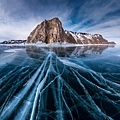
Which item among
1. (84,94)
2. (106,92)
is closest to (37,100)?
(84,94)

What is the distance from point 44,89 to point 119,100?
2552 millimetres

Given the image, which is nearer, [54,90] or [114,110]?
[114,110]

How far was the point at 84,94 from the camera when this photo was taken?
3.63 metres

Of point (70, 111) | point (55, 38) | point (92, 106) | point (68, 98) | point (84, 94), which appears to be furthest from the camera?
point (55, 38)

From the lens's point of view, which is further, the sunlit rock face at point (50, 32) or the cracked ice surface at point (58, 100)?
the sunlit rock face at point (50, 32)

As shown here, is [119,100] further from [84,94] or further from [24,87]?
[24,87]

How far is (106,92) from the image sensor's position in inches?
152

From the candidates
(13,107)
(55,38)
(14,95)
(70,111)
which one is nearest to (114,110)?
(70,111)

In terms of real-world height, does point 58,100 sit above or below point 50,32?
below

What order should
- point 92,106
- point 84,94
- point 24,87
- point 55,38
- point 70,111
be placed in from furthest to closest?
point 55,38, point 24,87, point 84,94, point 92,106, point 70,111

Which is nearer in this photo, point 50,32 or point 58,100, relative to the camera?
point 58,100

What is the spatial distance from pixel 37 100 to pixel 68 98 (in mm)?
983

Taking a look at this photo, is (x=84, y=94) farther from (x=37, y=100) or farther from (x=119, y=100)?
(x=37, y=100)

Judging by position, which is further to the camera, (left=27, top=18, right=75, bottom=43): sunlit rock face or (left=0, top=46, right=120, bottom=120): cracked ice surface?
(left=27, top=18, right=75, bottom=43): sunlit rock face
